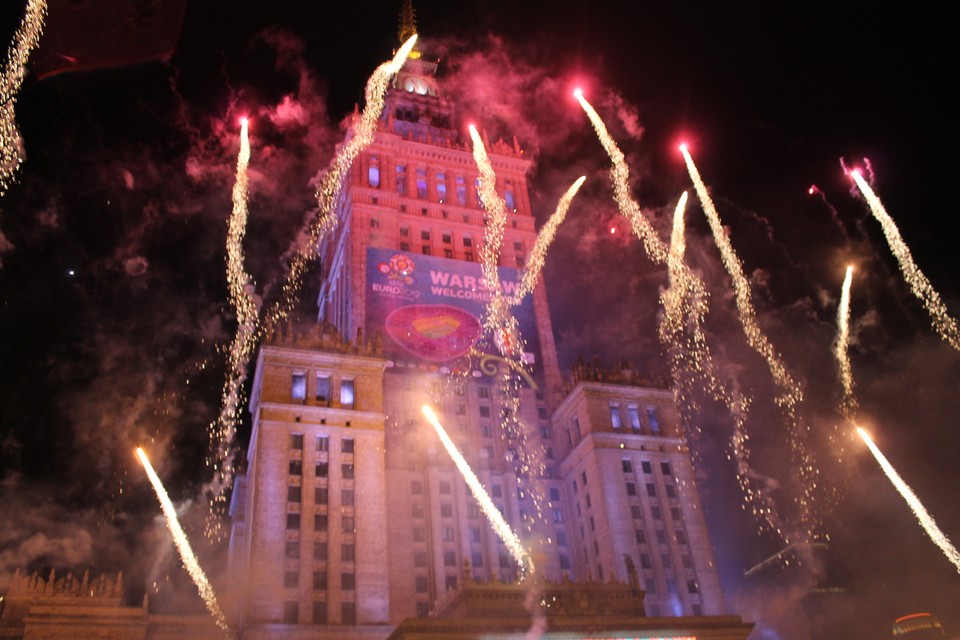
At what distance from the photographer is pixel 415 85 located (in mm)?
129625

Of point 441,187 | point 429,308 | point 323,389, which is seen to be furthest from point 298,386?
point 441,187

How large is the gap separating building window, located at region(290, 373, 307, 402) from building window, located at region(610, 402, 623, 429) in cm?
3414

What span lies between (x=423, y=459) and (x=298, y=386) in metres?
15.4

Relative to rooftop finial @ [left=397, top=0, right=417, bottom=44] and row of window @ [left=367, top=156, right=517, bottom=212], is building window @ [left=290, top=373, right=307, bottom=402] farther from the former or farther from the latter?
rooftop finial @ [left=397, top=0, right=417, bottom=44]

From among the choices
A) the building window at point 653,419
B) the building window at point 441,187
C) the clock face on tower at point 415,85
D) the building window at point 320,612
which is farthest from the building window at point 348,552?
the clock face on tower at point 415,85

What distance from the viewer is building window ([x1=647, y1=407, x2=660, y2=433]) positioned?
92575 millimetres

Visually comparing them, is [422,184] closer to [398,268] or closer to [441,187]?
[441,187]

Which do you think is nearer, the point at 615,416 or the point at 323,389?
the point at 323,389

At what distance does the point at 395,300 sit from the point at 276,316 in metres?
13.5

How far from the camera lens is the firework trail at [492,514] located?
82.4 metres

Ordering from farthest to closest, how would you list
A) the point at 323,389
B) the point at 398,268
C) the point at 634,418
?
the point at 398,268 < the point at 634,418 < the point at 323,389

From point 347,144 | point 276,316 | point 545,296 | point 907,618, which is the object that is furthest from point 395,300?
point 907,618

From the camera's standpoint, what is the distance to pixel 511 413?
9288cm

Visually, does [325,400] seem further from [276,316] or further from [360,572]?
[360,572]
